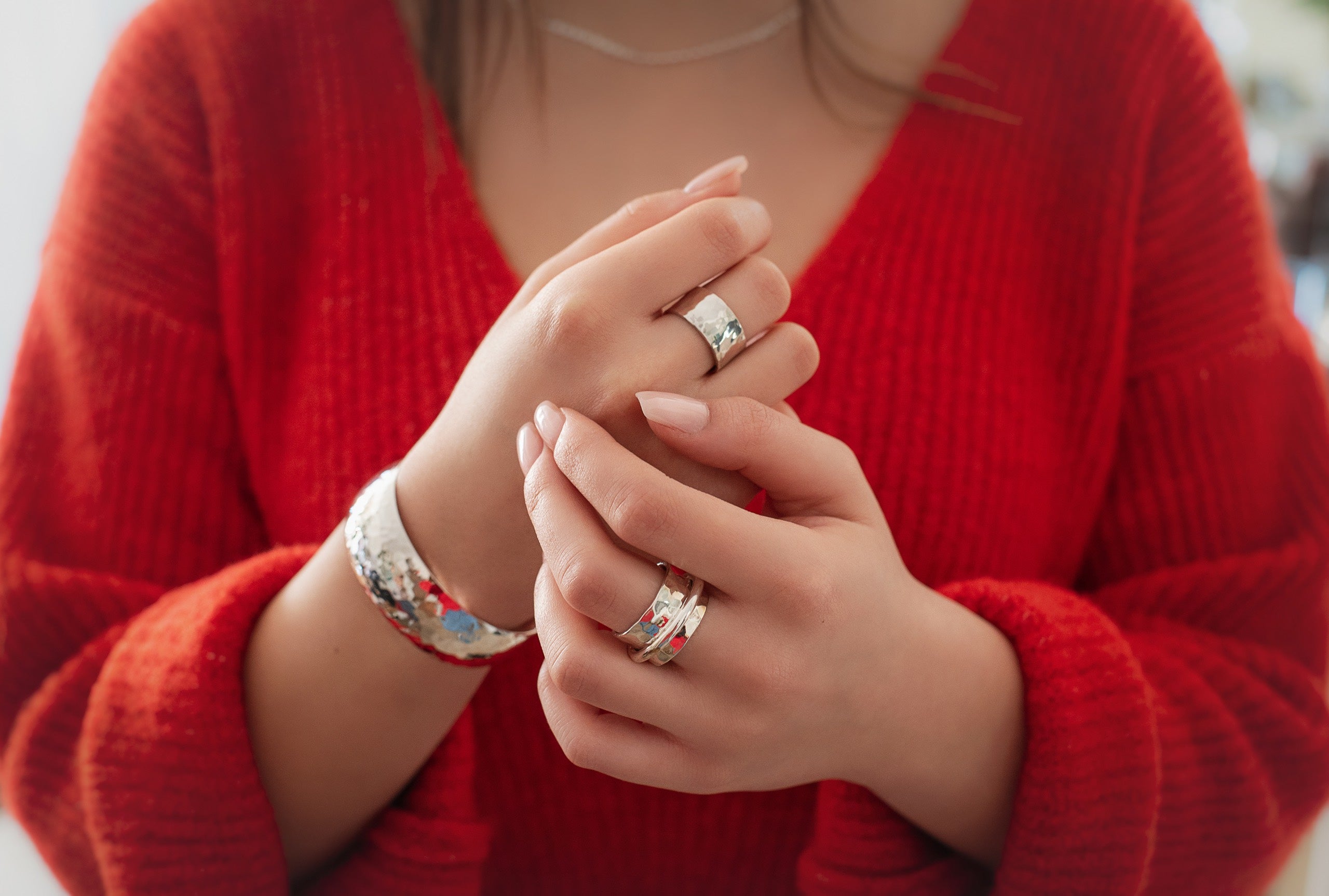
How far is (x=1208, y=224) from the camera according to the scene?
1.78ft

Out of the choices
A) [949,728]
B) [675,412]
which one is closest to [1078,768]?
[949,728]

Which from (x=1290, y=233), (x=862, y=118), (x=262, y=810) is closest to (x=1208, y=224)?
(x=862, y=118)

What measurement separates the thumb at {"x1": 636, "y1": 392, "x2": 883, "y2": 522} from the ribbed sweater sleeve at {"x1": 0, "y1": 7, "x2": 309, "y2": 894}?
0.87 ft

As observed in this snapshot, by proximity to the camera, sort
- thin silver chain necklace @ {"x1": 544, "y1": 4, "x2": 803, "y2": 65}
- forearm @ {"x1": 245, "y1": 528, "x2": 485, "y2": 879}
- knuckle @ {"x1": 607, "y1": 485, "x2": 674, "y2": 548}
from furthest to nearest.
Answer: thin silver chain necklace @ {"x1": 544, "y1": 4, "x2": 803, "y2": 65}
forearm @ {"x1": 245, "y1": 528, "x2": 485, "y2": 879}
knuckle @ {"x1": 607, "y1": 485, "x2": 674, "y2": 548}

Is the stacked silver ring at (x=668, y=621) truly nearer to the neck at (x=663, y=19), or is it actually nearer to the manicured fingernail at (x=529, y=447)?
the manicured fingernail at (x=529, y=447)

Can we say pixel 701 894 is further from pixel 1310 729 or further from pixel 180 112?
pixel 180 112

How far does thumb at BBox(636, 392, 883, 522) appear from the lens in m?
0.32

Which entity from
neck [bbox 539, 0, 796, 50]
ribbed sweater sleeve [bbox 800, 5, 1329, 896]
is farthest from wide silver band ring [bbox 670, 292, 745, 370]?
neck [bbox 539, 0, 796, 50]

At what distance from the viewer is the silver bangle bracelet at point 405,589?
373 millimetres

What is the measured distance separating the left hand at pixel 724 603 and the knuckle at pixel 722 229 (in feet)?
0.20

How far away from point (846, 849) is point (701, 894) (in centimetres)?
13

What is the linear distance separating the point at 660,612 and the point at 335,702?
8.5 inches

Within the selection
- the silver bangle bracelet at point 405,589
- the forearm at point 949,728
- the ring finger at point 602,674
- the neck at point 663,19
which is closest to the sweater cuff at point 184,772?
the silver bangle bracelet at point 405,589

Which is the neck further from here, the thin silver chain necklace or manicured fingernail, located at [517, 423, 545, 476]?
manicured fingernail, located at [517, 423, 545, 476]
